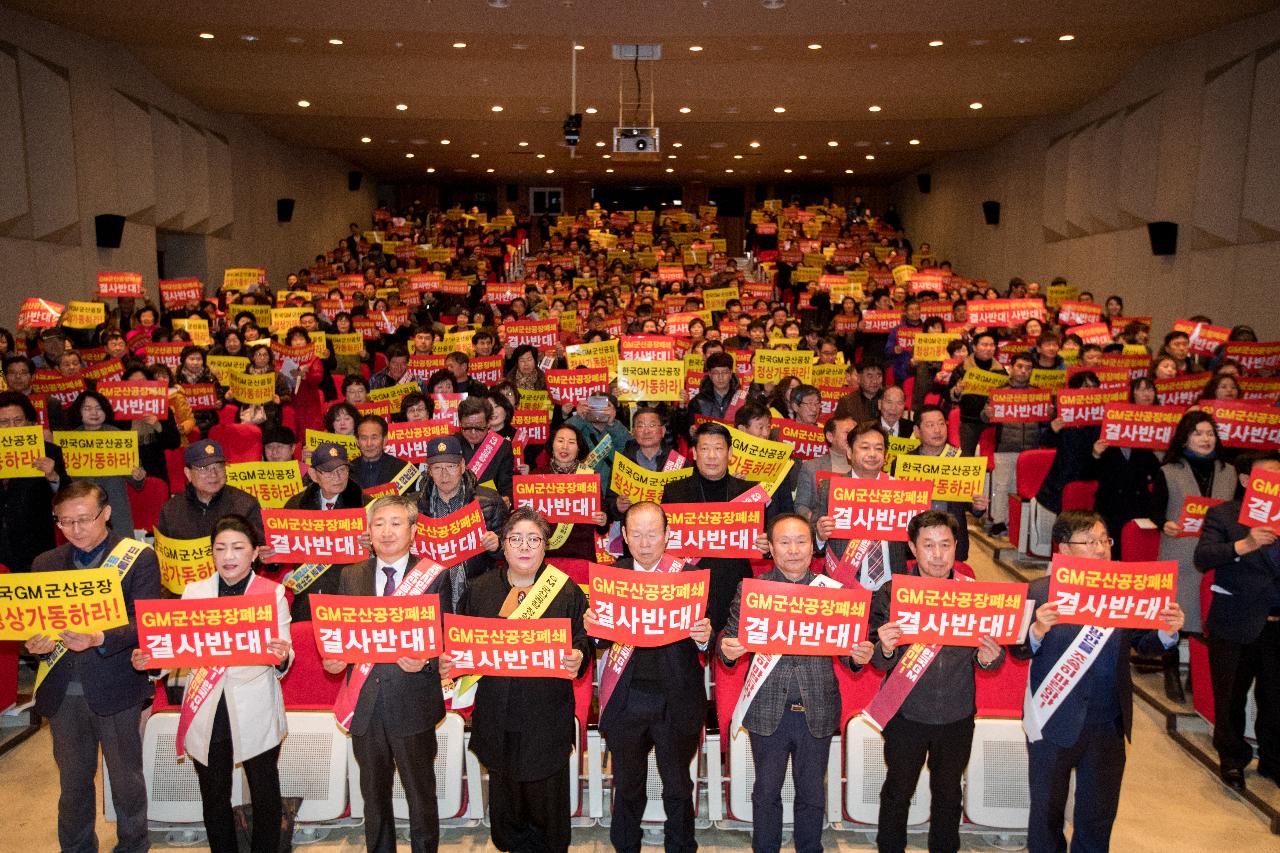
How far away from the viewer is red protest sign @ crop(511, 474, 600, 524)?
6.05 meters

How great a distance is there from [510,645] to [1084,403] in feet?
18.3

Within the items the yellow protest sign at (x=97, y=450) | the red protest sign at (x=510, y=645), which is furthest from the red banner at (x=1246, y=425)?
the yellow protest sign at (x=97, y=450)

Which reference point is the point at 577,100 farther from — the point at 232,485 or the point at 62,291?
the point at 232,485

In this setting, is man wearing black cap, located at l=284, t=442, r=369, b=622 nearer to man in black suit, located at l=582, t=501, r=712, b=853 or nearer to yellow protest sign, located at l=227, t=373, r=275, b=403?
man in black suit, located at l=582, t=501, r=712, b=853

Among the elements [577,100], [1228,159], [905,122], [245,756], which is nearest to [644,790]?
[245,756]

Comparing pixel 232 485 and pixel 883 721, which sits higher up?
pixel 232 485

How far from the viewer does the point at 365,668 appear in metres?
4.33

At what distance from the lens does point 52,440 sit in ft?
24.1

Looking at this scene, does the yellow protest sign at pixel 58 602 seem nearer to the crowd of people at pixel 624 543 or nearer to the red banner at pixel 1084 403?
the crowd of people at pixel 624 543

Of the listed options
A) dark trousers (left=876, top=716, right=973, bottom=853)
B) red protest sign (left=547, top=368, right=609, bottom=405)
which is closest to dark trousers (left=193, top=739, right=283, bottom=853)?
dark trousers (left=876, top=716, right=973, bottom=853)

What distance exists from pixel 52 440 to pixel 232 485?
1.86 meters

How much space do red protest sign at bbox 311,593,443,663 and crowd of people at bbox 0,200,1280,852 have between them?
92mm

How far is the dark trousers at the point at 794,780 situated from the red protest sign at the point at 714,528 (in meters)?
1.02

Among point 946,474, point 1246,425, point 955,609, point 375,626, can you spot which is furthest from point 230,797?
point 1246,425
